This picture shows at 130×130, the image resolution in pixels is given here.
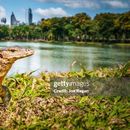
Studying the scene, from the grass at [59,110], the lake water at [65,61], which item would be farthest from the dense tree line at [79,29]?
the grass at [59,110]

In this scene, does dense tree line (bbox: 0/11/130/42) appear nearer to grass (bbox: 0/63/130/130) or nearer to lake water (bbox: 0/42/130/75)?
lake water (bbox: 0/42/130/75)

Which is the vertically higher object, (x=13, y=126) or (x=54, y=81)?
(x=54, y=81)

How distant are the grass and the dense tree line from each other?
88.8 m

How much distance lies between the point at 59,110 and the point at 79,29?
10384 cm

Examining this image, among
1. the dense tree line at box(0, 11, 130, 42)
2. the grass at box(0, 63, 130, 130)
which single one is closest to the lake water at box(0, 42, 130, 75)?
the grass at box(0, 63, 130, 130)

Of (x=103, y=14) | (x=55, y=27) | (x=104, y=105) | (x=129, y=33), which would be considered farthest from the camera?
(x=55, y=27)

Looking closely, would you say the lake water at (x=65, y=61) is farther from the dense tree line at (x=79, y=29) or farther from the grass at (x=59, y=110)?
the dense tree line at (x=79, y=29)

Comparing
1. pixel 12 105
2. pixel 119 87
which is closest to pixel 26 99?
pixel 12 105

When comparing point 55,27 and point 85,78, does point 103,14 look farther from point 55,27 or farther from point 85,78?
point 85,78

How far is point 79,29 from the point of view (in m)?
109

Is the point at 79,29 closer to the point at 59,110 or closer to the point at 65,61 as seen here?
the point at 65,61

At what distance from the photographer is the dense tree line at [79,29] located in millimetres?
97875

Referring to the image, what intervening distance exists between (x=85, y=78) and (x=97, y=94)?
42cm

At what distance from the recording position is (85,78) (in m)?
6.76
